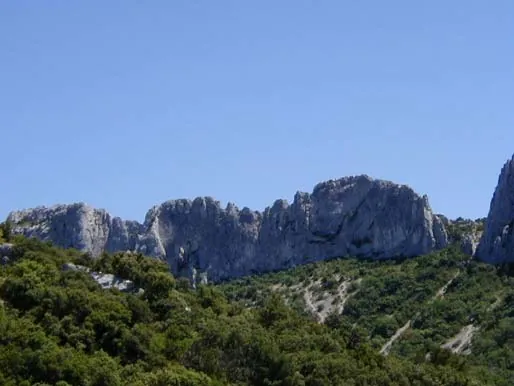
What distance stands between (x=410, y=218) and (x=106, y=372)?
92.3 m

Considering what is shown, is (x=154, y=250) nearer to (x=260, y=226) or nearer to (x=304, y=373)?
(x=260, y=226)

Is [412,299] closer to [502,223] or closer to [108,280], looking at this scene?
[502,223]

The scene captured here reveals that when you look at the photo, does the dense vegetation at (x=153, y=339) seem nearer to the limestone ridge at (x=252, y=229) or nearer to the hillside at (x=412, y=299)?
the hillside at (x=412, y=299)

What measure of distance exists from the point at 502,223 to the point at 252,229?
4550 cm

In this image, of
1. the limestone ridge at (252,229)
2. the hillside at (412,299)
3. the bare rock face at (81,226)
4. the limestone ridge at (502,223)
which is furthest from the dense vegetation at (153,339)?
the bare rock face at (81,226)

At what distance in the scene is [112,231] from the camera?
148750mm

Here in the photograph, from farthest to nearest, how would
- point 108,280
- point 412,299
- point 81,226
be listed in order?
point 81,226
point 412,299
point 108,280

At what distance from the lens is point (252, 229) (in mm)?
148500

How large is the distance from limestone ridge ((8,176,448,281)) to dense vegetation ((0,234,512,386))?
73.2 metres

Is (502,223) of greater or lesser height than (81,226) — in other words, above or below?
below

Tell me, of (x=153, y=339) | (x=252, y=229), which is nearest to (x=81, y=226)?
(x=252, y=229)

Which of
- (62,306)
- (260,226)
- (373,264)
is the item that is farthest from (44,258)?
(260,226)

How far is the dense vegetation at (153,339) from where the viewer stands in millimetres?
43938

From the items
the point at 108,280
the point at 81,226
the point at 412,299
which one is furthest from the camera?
the point at 81,226
